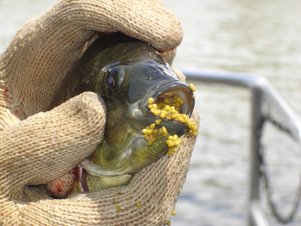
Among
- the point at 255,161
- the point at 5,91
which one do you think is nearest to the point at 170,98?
the point at 5,91

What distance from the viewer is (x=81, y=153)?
165cm

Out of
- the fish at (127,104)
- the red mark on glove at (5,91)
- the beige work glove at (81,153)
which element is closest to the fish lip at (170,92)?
the fish at (127,104)

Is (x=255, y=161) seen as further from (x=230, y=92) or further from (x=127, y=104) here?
(x=230, y=92)

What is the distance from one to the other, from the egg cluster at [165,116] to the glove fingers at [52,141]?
0.15m

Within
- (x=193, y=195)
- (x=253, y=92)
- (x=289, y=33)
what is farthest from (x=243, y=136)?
(x=289, y=33)

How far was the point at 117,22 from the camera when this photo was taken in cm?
169

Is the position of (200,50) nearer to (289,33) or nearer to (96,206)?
(289,33)

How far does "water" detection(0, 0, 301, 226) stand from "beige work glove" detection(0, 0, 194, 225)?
2.79 m

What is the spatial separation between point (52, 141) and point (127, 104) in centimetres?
23

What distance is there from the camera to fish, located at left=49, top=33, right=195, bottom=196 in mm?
1541

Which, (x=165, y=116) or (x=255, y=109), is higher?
(x=165, y=116)

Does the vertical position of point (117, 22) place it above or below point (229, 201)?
above

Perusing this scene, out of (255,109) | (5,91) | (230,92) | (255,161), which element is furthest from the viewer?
(230,92)

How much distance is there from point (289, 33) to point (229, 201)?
27.1 feet
